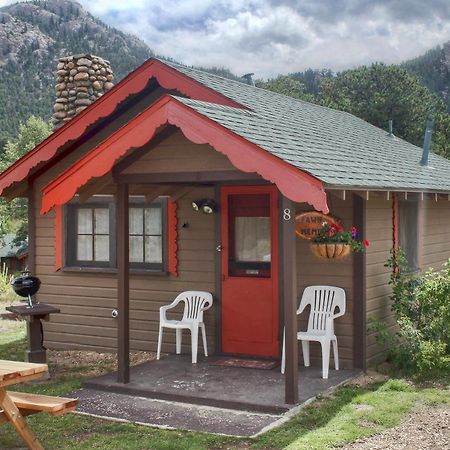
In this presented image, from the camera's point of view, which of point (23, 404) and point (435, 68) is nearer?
point (23, 404)

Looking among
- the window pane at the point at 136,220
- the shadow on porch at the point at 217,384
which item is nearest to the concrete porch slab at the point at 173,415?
the shadow on porch at the point at 217,384

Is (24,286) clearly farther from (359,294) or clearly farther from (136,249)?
(359,294)

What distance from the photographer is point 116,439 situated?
5.64m

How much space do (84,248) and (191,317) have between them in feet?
7.02

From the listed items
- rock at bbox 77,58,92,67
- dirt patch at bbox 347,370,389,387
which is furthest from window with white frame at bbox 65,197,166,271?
rock at bbox 77,58,92,67

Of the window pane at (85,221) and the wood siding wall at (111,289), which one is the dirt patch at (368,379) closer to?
the wood siding wall at (111,289)

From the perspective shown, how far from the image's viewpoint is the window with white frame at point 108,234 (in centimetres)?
933

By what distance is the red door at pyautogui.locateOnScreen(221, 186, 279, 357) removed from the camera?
829 cm

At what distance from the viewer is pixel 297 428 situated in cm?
Result: 574

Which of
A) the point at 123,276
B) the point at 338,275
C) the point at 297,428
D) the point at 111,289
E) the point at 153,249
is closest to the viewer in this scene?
the point at 297,428

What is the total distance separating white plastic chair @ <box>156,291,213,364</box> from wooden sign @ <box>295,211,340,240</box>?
1.66 metres

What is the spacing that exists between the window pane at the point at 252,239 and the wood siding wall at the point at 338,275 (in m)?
0.47

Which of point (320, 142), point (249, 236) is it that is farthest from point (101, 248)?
point (320, 142)

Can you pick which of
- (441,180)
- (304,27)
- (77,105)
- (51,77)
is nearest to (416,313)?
(441,180)
